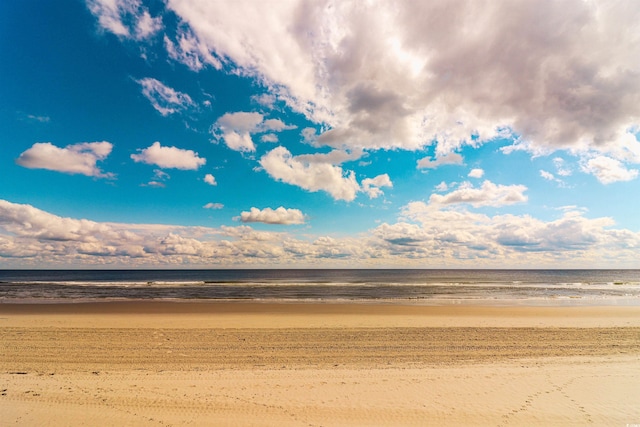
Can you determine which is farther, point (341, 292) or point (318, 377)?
point (341, 292)

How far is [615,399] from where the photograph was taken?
8.35 m

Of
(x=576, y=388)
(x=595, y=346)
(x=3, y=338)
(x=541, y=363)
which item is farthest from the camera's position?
(x=3, y=338)

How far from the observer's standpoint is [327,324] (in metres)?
19.2

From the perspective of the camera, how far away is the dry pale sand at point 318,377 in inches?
296

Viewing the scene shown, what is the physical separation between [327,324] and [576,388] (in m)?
12.3

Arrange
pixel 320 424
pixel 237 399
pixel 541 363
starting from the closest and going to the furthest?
pixel 320 424
pixel 237 399
pixel 541 363

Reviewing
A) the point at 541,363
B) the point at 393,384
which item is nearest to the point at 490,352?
the point at 541,363

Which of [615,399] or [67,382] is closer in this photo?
[615,399]

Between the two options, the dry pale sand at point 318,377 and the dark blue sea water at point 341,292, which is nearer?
the dry pale sand at point 318,377

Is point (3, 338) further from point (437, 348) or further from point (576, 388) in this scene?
Result: point (576, 388)

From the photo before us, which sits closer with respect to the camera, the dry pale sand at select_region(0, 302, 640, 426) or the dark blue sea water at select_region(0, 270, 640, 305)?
the dry pale sand at select_region(0, 302, 640, 426)

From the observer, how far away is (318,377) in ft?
31.9

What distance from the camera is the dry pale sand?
7.52 meters

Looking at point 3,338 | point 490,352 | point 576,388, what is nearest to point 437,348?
point 490,352
